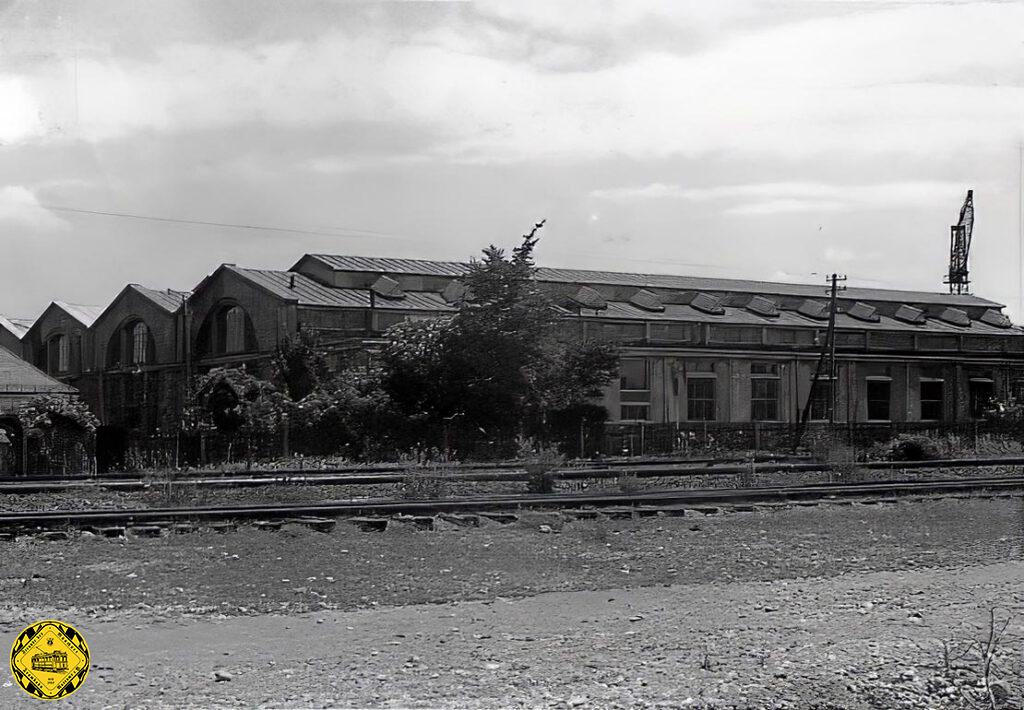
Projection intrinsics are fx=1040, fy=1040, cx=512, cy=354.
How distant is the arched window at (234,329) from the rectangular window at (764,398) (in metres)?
16.1

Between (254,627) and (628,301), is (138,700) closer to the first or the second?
(254,627)

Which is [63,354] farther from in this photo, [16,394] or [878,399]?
[878,399]

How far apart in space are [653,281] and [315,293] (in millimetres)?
11087

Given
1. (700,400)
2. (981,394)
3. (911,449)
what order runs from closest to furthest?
(911,449)
(981,394)
(700,400)

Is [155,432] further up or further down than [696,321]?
further down

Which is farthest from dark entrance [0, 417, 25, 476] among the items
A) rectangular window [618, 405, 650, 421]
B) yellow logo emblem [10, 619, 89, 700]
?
yellow logo emblem [10, 619, 89, 700]

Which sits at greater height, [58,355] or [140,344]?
[140,344]

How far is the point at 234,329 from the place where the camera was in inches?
948

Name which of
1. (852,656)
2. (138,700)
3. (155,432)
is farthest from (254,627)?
(155,432)

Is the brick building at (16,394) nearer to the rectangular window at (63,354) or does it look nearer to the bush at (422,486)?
the rectangular window at (63,354)

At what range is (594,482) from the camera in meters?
18.9

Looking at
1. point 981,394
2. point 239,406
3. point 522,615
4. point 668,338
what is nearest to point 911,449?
point 981,394

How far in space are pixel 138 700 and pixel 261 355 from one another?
20232 millimetres

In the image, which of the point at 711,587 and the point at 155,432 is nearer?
the point at 711,587
